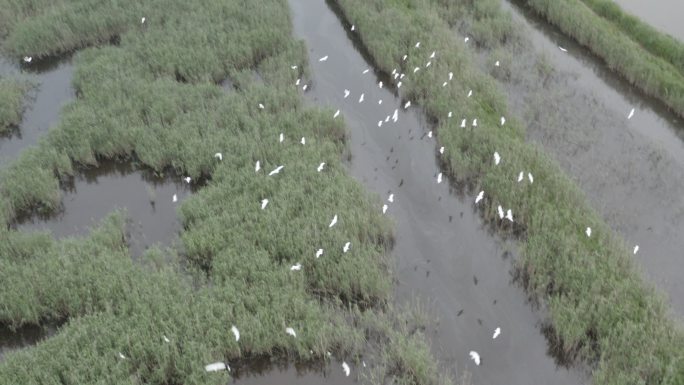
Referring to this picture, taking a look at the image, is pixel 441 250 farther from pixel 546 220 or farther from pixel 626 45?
pixel 626 45

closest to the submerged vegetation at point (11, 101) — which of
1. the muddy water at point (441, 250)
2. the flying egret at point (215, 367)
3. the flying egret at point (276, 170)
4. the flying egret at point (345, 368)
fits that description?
the muddy water at point (441, 250)

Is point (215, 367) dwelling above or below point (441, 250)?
below

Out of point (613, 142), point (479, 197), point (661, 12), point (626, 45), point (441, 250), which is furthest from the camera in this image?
point (661, 12)

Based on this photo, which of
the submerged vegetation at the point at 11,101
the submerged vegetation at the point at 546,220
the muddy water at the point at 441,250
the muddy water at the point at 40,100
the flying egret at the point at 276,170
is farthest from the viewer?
the submerged vegetation at the point at 11,101

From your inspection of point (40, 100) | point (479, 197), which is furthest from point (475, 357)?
point (40, 100)

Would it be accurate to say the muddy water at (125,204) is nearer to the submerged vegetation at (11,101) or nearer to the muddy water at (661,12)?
the submerged vegetation at (11,101)

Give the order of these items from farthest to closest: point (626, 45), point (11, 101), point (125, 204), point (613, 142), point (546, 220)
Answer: point (626, 45) < point (11, 101) < point (613, 142) < point (125, 204) < point (546, 220)
